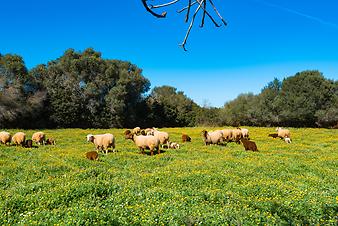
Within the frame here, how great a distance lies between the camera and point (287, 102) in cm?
6944

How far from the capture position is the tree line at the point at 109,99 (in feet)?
183

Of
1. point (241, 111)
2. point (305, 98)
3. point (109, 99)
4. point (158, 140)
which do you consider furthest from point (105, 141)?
point (241, 111)

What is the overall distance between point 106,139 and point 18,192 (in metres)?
13.2

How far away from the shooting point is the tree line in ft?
183

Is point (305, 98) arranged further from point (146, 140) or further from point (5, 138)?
point (5, 138)

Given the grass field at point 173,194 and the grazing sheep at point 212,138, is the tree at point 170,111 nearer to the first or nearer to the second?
the grazing sheep at point 212,138

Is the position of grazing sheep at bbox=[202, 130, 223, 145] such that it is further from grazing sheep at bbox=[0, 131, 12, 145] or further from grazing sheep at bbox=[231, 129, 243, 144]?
grazing sheep at bbox=[0, 131, 12, 145]

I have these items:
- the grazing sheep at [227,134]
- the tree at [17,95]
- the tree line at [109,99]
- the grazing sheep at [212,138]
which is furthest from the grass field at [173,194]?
the tree line at [109,99]

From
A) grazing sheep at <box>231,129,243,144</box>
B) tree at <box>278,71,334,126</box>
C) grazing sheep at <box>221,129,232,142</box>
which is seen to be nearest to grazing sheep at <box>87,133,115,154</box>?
grazing sheep at <box>221,129,232,142</box>

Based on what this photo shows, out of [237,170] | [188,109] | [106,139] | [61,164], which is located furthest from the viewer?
[188,109]

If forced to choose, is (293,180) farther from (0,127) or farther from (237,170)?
(0,127)

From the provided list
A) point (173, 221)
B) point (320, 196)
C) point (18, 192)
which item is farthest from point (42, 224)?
point (320, 196)

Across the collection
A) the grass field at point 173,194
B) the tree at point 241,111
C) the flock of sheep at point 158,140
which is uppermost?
the tree at point 241,111

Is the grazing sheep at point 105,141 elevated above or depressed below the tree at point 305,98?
below
